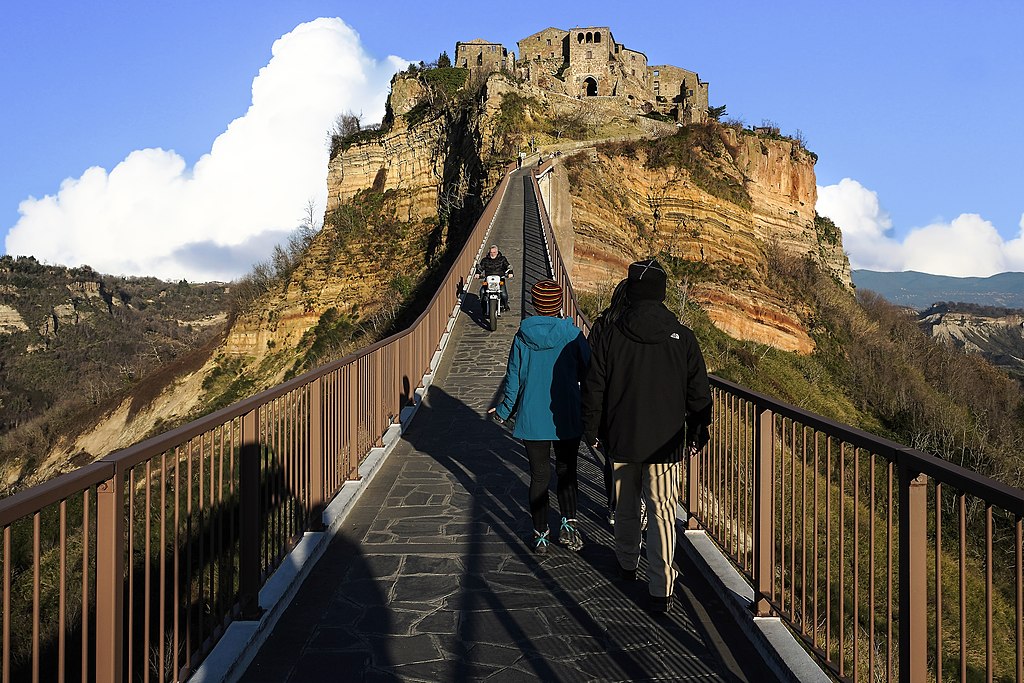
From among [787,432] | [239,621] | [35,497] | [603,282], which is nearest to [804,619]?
[787,432]

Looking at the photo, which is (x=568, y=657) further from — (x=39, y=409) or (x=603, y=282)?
(x=39, y=409)

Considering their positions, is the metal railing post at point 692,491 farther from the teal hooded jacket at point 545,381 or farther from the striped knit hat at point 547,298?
the striped knit hat at point 547,298

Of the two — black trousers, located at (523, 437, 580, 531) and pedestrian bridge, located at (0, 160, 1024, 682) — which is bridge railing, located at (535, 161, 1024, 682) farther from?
black trousers, located at (523, 437, 580, 531)

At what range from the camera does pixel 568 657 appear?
3654mm

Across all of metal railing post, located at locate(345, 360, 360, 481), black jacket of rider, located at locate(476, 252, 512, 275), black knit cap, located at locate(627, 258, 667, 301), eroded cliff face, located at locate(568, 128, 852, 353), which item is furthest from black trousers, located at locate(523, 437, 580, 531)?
eroded cliff face, located at locate(568, 128, 852, 353)

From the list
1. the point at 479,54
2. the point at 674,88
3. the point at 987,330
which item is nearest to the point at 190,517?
the point at 479,54

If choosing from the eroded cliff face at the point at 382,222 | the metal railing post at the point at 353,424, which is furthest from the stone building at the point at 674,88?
the metal railing post at the point at 353,424

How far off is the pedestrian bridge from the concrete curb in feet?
0.04

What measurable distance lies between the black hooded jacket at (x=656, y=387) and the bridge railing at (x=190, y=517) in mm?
2125

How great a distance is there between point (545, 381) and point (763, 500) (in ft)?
5.69

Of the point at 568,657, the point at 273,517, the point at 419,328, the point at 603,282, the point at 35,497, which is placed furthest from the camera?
the point at 603,282

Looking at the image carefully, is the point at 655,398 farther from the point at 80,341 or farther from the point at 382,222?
the point at 80,341

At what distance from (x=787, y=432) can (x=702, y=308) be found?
3420cm

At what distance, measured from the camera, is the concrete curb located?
3.38 m
